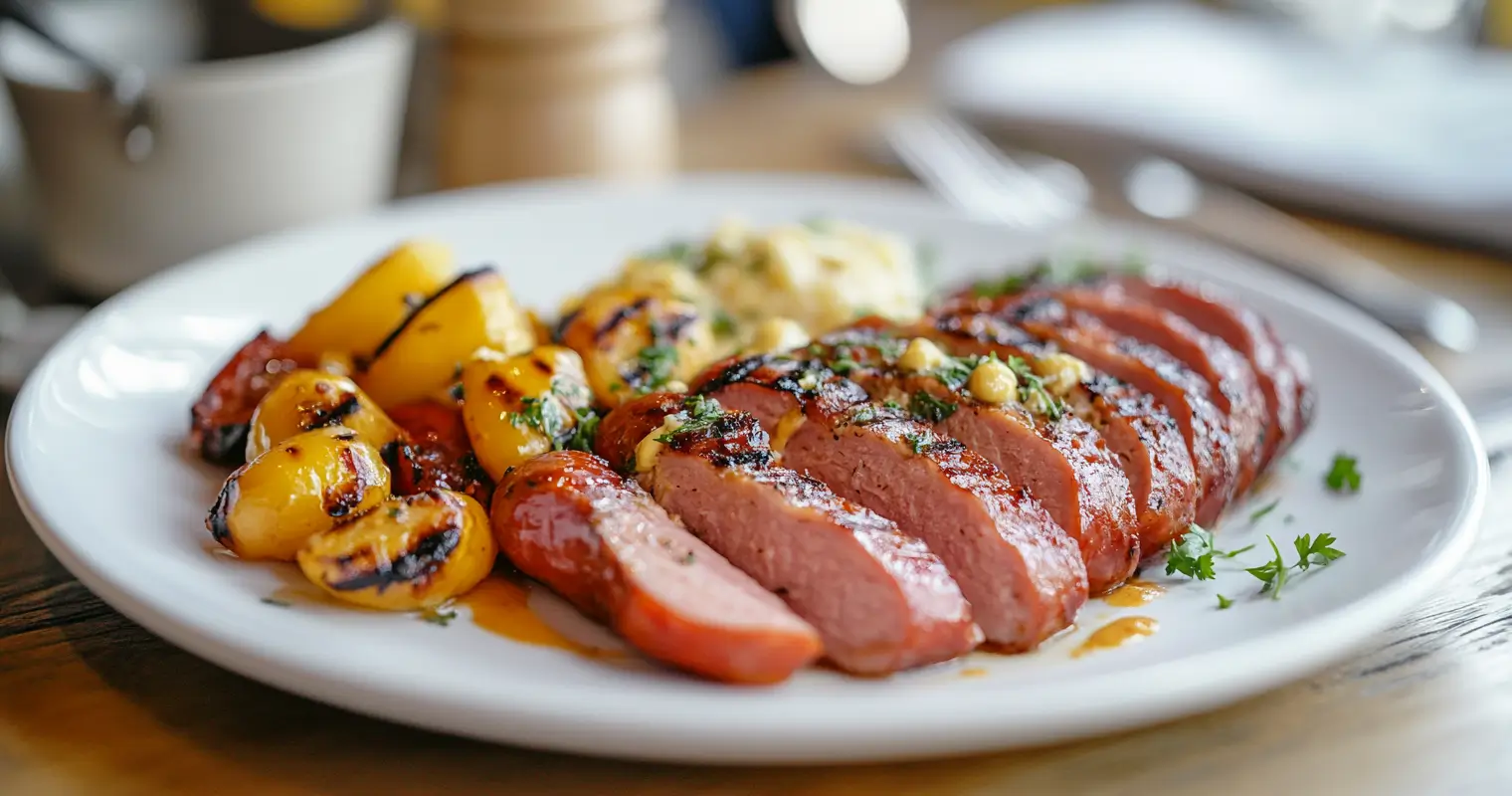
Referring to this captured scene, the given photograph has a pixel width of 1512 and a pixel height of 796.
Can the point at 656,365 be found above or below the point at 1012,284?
below

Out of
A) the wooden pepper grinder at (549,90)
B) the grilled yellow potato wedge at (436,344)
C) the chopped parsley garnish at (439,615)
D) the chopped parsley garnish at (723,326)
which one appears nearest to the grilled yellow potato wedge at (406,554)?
the chopped parsley garnish at (439,615)

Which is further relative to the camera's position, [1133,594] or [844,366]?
[844,366]

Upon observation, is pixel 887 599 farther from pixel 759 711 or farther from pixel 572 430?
pixel 572 430

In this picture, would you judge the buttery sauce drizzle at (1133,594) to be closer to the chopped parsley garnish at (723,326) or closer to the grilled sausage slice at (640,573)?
the grilled sausage slice at (640,573)

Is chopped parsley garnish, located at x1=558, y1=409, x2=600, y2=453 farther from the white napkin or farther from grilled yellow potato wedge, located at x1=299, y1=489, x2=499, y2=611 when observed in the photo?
the white napkin

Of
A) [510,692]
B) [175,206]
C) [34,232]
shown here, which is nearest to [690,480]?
[510,692]

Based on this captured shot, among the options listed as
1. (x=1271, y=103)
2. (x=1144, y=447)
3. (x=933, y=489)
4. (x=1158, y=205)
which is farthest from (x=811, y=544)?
(x=1271, y=103)

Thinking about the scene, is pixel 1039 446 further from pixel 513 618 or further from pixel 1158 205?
pixel 1158 205
